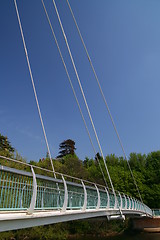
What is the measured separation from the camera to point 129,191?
114ft

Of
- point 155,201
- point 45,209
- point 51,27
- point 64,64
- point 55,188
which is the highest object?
point 51,27

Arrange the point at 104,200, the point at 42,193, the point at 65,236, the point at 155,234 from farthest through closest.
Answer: the point at 155,234 → the point at 65,236 → the point at 104,200 → the point at 42,193

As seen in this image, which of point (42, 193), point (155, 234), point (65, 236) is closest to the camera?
point (42, 193)

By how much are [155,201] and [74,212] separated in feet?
99.5

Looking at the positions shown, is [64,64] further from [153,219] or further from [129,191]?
[129,191]

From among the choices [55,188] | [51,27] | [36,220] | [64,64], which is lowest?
[36,220]

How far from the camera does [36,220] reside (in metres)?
5.95

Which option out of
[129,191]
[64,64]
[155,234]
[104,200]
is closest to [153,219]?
[155,234]

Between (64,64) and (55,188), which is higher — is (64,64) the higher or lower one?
the higher one

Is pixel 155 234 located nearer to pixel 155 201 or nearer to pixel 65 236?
pixel 155 201

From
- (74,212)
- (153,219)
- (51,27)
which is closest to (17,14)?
(51,27)

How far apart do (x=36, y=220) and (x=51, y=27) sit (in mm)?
11328

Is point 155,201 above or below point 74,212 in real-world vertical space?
above

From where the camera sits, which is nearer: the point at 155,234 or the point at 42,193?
the point at 42,193
